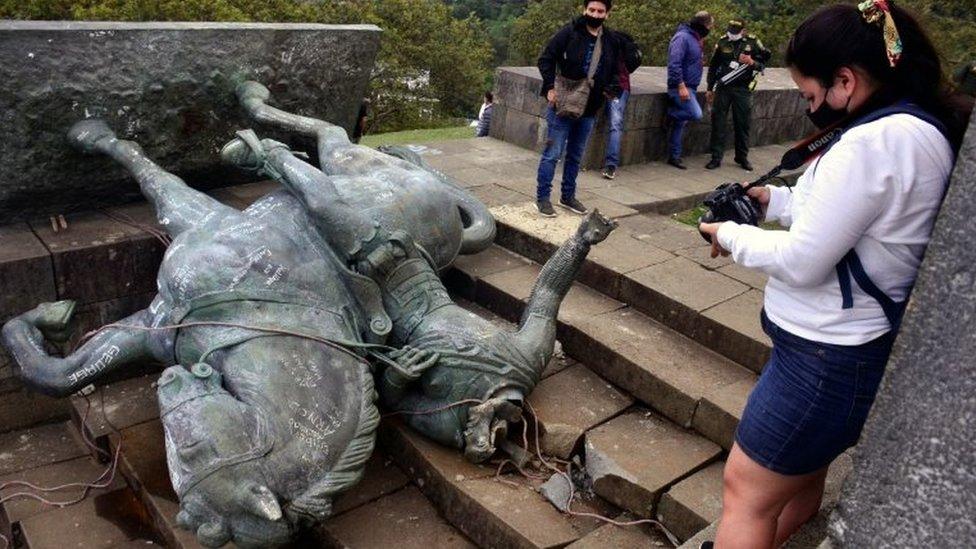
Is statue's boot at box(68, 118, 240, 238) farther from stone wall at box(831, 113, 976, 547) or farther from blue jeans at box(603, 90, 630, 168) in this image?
blue jeans at box(603, 90, 630, 168)

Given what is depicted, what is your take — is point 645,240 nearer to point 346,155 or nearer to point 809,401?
point 346,155

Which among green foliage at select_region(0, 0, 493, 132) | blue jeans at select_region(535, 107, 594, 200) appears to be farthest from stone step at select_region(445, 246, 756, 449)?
green foliage at select_region(0, 0, 493, 132)

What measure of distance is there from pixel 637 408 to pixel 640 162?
4.42 m

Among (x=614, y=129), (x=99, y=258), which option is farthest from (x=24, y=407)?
(x=614, y=129)

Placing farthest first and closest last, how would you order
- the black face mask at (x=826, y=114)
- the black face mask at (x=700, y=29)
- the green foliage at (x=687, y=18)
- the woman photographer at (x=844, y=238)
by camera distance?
1. the green foliage at (x=687, y=18)
2. the black face mask at (x=700, y=29)
3. the black face mask at (x=826, y=114)
4. the woman photographer at (x=844, y=238)

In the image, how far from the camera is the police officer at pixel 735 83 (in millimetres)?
7750

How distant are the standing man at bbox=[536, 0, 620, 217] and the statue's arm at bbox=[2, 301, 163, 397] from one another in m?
3.03

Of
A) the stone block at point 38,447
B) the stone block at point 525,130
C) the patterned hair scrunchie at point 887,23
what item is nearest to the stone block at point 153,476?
the stone block at point 38,447

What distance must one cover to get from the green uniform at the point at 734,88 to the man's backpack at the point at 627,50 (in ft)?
6.66

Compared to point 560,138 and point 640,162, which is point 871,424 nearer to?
point 560,138

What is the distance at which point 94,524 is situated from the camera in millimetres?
3707

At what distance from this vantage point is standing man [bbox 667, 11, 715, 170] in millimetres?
7652

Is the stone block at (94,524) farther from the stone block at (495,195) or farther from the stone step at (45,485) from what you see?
the stone block at (495,195)

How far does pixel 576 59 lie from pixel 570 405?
9.18ft
